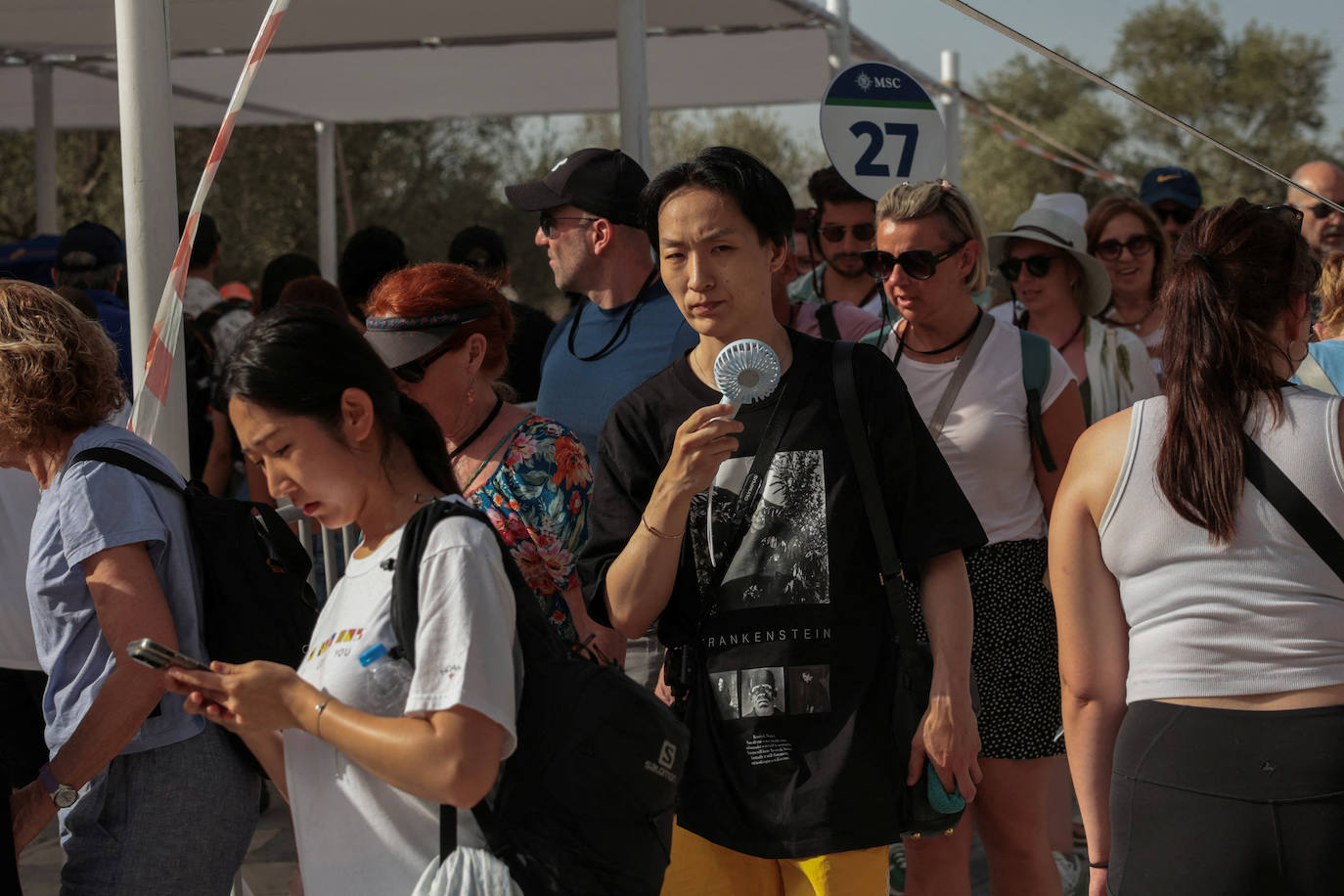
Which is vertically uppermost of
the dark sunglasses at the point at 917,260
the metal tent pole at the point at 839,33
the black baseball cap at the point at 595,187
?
the metal tent pole at the point at 839,33

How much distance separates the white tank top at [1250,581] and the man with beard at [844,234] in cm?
319

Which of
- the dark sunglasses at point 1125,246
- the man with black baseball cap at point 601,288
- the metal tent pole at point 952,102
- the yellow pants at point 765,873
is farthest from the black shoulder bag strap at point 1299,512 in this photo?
the metal tent pole at point 952,102

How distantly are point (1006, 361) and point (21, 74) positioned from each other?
30.5 ft

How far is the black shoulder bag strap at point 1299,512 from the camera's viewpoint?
2.22m

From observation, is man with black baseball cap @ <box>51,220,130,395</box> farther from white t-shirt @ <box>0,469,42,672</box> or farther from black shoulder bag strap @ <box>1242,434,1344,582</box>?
black shoulder bag strap @ <box>1242,434,1344,582</box>

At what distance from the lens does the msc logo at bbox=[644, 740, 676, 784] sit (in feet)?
6.47

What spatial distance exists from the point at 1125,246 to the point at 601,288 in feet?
8.26

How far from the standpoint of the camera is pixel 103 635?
8.38ft

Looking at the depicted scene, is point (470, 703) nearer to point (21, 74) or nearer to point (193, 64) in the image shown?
point (193, 64)

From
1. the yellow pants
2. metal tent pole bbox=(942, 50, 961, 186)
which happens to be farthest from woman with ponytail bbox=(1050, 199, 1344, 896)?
metal tent pole bbox=(942, 50, 961, 186)

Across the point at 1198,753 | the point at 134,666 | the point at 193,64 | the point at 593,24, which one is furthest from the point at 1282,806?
the point at 193,64

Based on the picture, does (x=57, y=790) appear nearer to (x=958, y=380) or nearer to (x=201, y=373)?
(x=958, y=380)

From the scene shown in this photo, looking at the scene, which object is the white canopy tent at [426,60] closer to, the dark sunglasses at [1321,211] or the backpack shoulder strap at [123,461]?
the dark sunglasses at [1321,211]

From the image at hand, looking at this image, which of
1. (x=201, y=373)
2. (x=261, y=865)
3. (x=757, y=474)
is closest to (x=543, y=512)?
(x=757, y=474)
